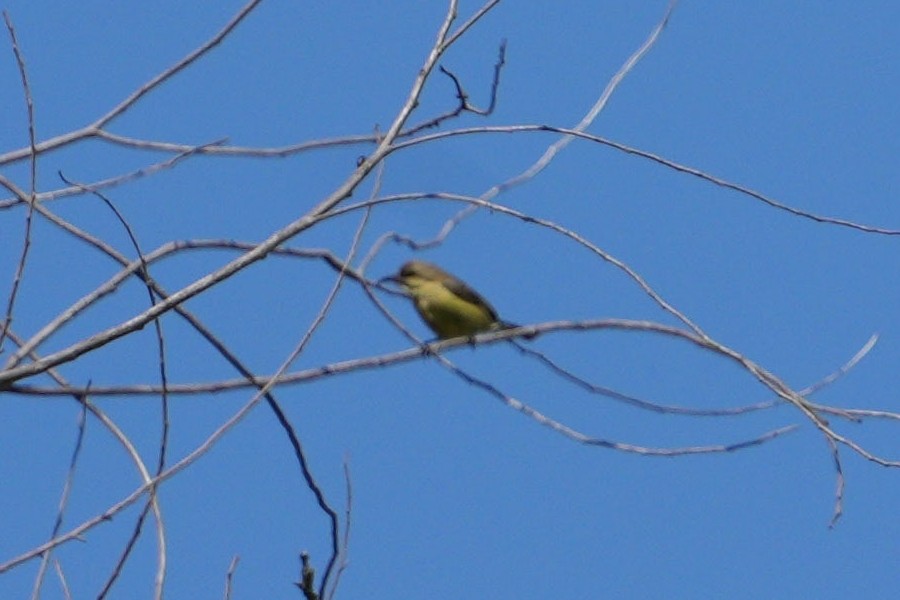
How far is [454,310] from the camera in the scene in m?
6.84

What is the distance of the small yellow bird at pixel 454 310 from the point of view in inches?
269

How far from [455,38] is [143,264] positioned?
2.56 feet

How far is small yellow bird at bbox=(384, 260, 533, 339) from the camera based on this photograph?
6840mm

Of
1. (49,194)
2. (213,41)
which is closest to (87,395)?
(49,194)

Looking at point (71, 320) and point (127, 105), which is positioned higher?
point (127, 105)

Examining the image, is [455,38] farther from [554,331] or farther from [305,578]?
[305,578]

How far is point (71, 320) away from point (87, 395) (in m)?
0.27

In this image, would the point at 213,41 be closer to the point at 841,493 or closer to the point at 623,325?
the point at 623,325

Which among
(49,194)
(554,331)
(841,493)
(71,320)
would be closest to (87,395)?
(71,320)

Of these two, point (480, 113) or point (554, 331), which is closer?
point (480, 113)

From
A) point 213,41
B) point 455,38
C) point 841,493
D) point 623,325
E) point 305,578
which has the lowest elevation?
point 305,578

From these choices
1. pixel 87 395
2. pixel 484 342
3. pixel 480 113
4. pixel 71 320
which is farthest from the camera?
pixel 484 342

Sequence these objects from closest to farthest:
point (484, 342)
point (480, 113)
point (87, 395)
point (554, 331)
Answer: point (87, 395)
point (480, 113)
point (554, 331)
point (484, 342)

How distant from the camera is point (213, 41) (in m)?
3.71
